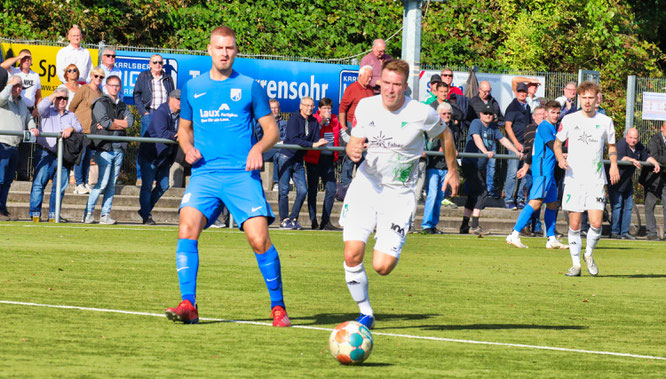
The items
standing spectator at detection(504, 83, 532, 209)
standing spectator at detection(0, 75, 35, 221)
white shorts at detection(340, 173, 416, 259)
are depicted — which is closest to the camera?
white shorts at detection(340, 173, 416, 259)

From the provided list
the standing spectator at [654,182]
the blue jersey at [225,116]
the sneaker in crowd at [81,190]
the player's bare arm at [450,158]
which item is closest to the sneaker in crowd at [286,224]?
the sneaker in crowd at [81,190]

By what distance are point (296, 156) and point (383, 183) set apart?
10.4 metres

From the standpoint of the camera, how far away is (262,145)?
8.23m

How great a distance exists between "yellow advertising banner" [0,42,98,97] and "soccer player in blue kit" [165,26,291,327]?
1301 cm

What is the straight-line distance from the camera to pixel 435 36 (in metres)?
30.6

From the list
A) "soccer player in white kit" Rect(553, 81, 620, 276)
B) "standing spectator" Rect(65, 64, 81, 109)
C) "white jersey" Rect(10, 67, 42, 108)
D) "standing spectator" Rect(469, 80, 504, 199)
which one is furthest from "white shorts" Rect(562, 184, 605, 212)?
"white jersey" Rect(10, 67, 42, 108)

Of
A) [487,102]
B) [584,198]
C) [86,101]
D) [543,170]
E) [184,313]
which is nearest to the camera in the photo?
[184,313]

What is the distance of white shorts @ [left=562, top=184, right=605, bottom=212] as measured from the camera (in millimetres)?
13430

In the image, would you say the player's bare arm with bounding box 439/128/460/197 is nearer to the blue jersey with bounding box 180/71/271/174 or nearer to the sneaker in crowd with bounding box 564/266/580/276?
the blue jersey with bounding box 180/71/271/174

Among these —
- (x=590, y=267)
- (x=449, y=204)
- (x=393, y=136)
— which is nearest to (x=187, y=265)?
(x=393, y=136)

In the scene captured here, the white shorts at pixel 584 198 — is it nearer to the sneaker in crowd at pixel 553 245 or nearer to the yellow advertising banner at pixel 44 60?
the sneaker in crowd at pixel 553 245

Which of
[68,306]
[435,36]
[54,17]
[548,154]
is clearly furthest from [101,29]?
[68,306]

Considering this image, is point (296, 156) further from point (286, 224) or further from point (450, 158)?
point (450, 158)

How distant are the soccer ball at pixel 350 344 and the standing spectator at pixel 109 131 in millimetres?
11471
